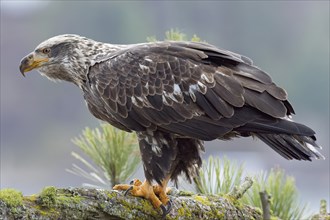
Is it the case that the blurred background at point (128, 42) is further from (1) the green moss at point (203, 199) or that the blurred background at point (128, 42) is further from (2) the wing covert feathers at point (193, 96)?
(1) the green moss at point (203, 199)

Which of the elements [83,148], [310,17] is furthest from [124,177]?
[310,17]

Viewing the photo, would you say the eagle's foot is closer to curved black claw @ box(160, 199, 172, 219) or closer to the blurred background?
curved black claw @ box(160, 199, 172, 219)

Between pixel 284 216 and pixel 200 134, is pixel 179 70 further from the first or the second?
pixel 284 216

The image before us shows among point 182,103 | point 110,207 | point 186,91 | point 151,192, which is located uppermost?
point 186,91

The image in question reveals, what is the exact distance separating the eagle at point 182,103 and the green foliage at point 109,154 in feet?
0.71

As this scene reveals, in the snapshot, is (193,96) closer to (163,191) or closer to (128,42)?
(163,191)

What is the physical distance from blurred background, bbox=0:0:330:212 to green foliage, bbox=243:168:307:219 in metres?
26.9

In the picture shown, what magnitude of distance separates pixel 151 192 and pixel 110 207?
0.87m

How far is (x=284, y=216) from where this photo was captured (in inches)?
309

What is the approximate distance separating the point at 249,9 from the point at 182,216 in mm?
63329

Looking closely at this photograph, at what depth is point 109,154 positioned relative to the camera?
809 cm

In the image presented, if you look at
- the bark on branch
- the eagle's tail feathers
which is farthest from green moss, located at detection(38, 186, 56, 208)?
the eagle's tail feathers

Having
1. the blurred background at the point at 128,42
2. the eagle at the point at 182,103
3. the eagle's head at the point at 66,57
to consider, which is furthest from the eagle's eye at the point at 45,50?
the blurred background at the point at 128,42

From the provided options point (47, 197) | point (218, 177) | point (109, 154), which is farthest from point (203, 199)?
point (47, 197)
